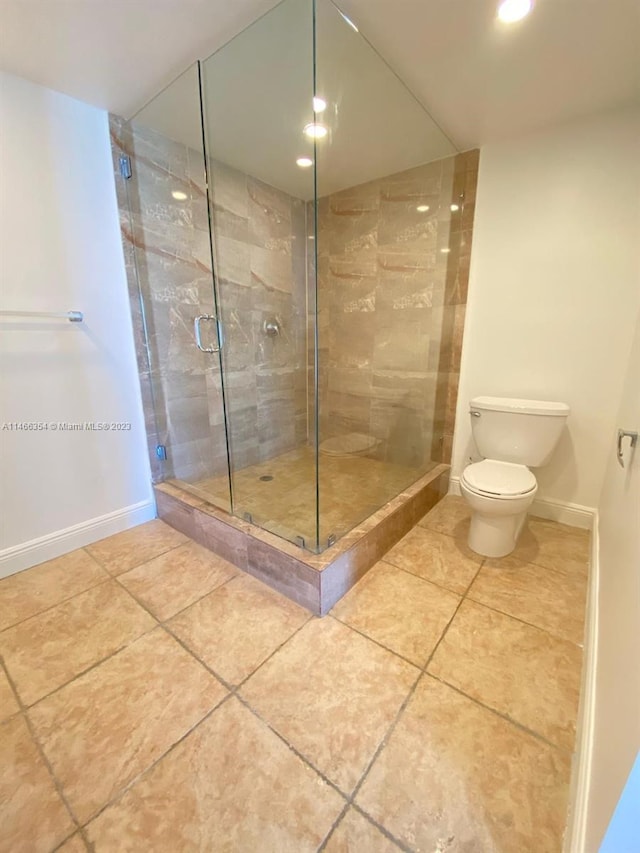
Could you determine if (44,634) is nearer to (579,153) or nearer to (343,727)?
(343,727)

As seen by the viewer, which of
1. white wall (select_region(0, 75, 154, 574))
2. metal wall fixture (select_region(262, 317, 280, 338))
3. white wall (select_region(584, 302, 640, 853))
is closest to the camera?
white wall (select_region(584, 302, 640, 853))

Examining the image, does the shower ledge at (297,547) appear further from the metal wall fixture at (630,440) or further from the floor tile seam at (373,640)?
the metal wall fixture at (630,440)

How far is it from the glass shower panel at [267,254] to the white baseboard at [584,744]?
38.8 inches

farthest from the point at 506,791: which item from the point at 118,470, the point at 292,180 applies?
the point at 292,180

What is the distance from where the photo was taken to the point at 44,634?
1.36m

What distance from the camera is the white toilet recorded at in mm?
1688

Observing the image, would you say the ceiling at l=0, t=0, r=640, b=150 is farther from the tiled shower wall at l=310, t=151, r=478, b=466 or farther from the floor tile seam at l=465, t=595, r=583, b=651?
the floor tile seam at l=465, t=595, r=583, b=651

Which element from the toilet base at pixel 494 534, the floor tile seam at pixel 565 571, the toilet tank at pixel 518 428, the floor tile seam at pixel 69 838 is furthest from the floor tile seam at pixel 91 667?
the toilet tank at pixel 518 428

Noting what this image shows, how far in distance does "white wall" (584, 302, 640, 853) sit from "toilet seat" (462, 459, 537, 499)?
0.35 m

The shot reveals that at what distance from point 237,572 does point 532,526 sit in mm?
1733

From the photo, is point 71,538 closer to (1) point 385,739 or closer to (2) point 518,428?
(1) point 385,739

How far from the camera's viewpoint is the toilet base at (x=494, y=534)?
1766 millimetres

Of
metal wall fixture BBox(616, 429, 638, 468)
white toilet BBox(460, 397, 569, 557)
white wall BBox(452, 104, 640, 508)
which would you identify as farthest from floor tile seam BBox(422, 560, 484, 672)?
white wall BBox(452, 104, 640, 508)

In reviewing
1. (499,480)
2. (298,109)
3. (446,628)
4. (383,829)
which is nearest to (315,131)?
(298,109)
